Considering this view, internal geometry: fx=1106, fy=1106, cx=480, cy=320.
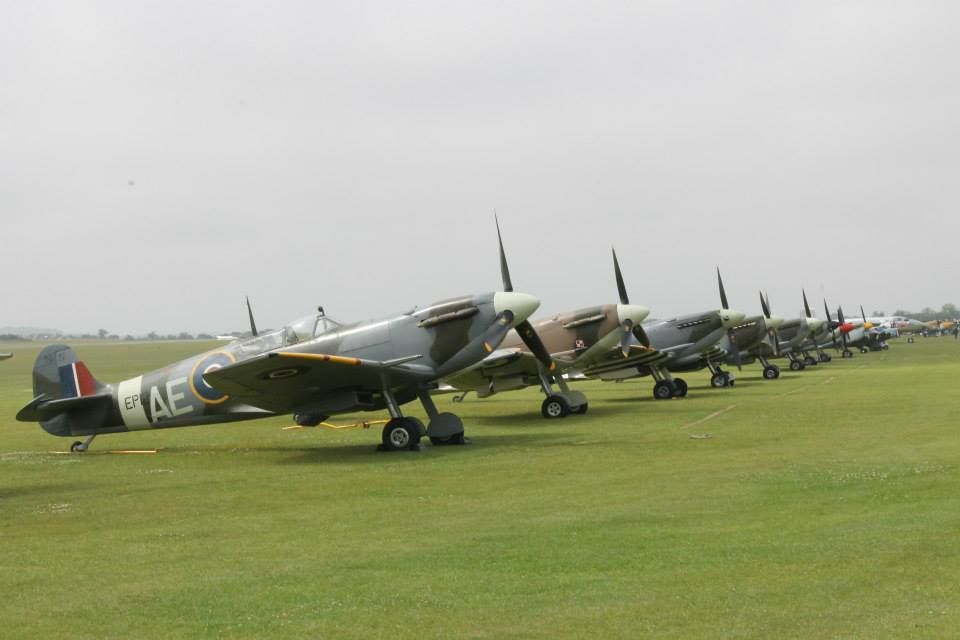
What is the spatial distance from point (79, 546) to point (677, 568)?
4883mm

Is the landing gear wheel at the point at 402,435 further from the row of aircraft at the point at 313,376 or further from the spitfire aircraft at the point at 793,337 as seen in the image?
the spitfire aircraft at the point at 793,337

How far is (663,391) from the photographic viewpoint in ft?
97.8

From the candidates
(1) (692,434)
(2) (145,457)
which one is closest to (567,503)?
(1) (692,434)

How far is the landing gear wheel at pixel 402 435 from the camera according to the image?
16750 mm

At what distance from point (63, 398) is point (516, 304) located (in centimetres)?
828

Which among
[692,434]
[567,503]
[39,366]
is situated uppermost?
[39,366]

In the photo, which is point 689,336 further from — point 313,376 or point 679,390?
point 313,376

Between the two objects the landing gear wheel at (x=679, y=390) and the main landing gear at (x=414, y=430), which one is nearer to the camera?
the main landing gear at (x=414, y=430)

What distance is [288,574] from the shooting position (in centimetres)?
759

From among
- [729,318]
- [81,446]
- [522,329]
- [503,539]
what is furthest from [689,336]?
[503,539]

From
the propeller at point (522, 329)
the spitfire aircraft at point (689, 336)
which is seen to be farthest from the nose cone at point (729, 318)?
the propeller at point (522, 329)

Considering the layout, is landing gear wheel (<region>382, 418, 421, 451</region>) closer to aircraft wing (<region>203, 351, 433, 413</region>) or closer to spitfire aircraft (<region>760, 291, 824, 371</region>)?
aircraft wing (<region>203, 351, 433, 413</region>)

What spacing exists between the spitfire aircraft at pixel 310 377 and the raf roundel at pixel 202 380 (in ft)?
0.08

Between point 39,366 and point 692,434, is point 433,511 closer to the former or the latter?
point 692,434
